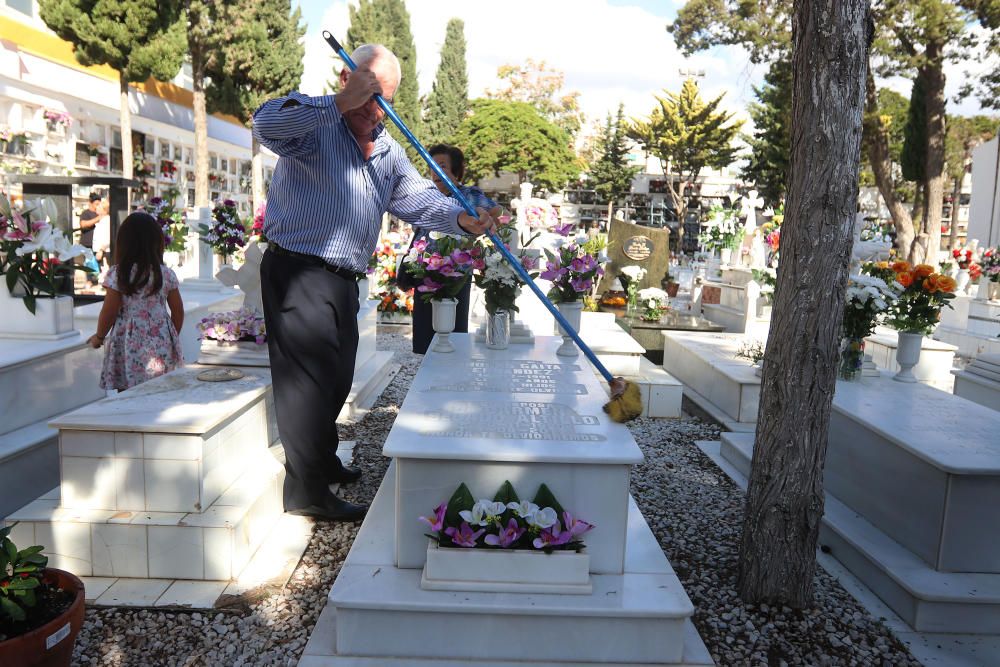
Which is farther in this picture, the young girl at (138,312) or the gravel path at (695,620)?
the young girl at (138,312)

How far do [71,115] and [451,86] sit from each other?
28.0 m

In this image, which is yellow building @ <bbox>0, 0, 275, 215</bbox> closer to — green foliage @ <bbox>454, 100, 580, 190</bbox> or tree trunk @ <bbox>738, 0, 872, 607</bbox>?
tree trunk @ <bbox>738, 0, 872, 607</bbox>

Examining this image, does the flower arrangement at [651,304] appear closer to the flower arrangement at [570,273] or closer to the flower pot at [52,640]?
the flower arrangement at [570,273]

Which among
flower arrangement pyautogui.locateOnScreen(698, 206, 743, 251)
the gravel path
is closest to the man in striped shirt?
the gravel path

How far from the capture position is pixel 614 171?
47.5 metres

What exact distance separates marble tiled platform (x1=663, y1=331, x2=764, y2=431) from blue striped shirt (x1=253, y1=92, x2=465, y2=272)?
3.55 metres

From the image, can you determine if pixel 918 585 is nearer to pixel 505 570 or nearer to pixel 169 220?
pixel 505 570

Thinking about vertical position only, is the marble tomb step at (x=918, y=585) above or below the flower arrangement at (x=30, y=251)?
below

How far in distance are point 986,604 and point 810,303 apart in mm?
1367

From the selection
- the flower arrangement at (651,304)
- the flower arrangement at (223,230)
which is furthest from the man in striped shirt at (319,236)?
the flower arrangement at (651,304)

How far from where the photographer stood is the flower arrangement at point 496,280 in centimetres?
436

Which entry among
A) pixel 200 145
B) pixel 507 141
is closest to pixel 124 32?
pixel 200 145

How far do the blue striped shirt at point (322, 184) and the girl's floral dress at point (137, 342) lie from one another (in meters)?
1.22

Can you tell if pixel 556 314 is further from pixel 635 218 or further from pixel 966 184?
pixel 966 184
